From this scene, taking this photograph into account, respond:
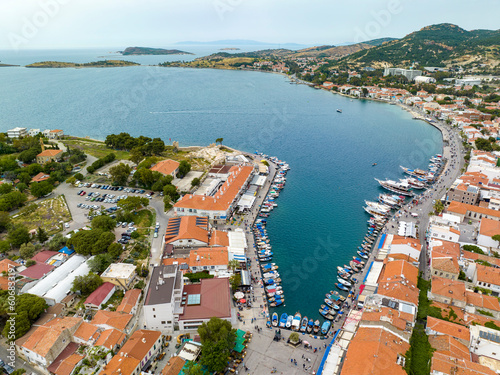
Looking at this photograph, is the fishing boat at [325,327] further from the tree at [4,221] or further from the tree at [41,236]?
the tree at [4,221]

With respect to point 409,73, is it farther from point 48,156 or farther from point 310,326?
point 310,326

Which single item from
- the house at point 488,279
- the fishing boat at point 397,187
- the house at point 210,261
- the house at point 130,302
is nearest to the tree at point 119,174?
the house at point 210,261

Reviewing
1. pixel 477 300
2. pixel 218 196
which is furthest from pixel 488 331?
pixel 218 196

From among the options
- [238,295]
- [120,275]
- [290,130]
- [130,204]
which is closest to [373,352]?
[238,295]

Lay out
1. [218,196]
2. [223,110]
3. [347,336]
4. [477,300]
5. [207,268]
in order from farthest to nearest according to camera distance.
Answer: [223,110], [218,196], [207,268], [477,300], [347,336]

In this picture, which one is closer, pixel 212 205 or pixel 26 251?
pixel 26 251

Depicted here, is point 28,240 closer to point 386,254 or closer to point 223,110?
point 386,254
